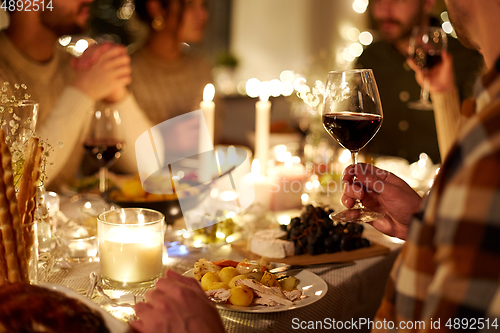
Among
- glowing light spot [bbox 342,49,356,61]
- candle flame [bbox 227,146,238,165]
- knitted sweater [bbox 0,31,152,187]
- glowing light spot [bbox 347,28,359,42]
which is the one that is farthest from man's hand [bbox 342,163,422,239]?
glowing light spot [bbox 347,28,359,42]

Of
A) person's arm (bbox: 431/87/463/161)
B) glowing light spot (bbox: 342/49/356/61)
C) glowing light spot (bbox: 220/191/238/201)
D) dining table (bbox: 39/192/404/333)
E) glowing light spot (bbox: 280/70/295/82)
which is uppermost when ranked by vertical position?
glowing light spot (bbox: 342/49/356/61)

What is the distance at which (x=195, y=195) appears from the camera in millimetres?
1160

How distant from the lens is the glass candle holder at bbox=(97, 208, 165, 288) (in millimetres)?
802

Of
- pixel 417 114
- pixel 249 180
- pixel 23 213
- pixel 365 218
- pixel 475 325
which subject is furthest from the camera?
pixel 417 114

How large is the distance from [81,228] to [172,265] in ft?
0.80

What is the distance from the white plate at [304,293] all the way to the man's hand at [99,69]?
3.49ft

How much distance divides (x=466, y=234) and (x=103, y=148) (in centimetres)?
110

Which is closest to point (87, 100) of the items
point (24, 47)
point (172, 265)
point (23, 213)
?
point (24, 47)

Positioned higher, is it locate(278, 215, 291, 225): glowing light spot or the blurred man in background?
the blurred man in background

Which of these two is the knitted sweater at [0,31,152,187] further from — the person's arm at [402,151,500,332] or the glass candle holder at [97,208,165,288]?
the person's arm at [402,151,500,332]

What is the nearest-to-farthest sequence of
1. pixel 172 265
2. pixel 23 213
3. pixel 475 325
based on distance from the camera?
pixel 475 325 → pixel 23 213 → pixel 172 265

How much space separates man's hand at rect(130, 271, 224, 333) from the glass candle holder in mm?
247

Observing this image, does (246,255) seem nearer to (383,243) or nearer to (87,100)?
(383,243)

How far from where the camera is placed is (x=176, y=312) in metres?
0.54
